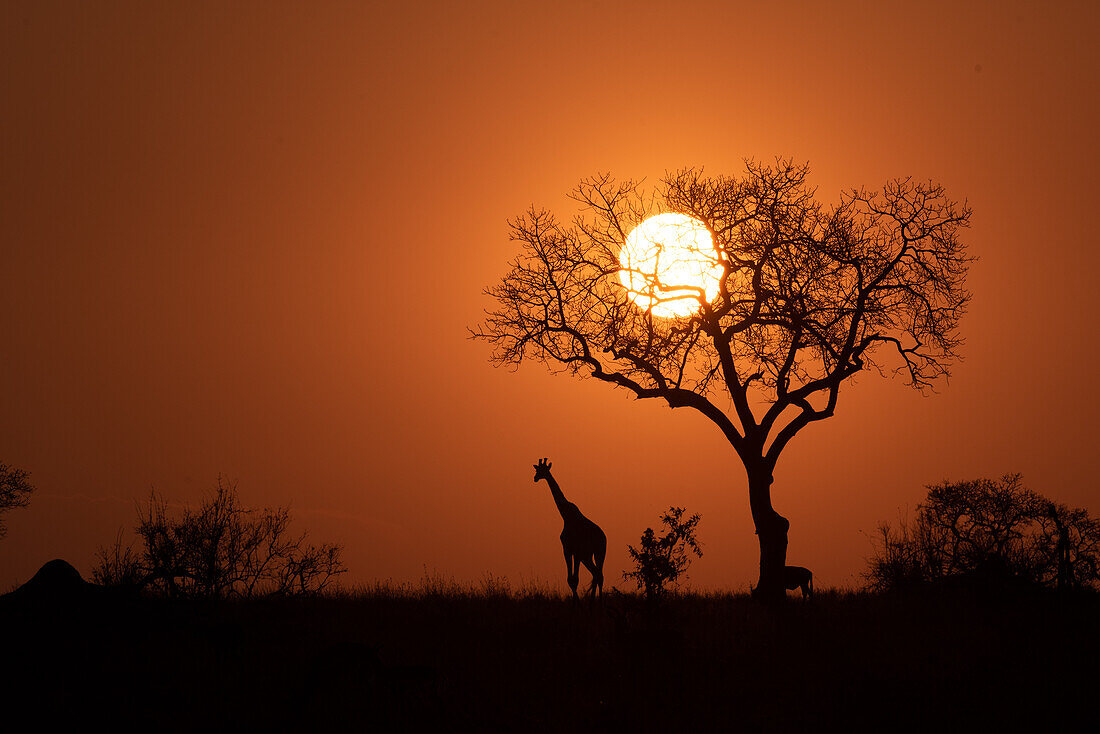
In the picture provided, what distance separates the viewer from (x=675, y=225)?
2320 centimetres

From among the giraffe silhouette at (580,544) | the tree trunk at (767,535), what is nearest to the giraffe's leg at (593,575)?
the giraffe silhouette at (580,544)

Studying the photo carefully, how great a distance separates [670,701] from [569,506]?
7.07 metres

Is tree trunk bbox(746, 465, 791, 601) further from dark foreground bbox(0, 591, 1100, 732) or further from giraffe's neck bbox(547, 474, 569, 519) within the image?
giraffe's neck bbox(547, 474, 569, 519)

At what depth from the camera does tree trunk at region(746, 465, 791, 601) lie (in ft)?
68.9

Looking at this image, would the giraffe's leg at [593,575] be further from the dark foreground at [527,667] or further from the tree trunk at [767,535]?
the tree trunk at [767,535]

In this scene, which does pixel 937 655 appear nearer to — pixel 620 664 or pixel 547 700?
pixel 620 664

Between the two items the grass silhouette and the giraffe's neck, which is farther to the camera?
the giraffe's neck

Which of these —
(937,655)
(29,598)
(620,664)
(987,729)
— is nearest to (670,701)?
(620,664)

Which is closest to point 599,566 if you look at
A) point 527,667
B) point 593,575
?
point 593,575

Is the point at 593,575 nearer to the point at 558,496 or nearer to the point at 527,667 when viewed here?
the point at 558,496

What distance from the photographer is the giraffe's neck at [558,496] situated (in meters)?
19.1

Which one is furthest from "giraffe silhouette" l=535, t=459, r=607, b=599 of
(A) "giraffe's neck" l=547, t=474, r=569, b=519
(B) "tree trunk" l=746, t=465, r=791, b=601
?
(B) "tree trunk" l=746, t=465, r=791, b=601

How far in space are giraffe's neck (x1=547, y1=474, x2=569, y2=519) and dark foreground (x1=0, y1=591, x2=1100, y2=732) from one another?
211cm

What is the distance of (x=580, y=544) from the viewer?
1853 centimetres
